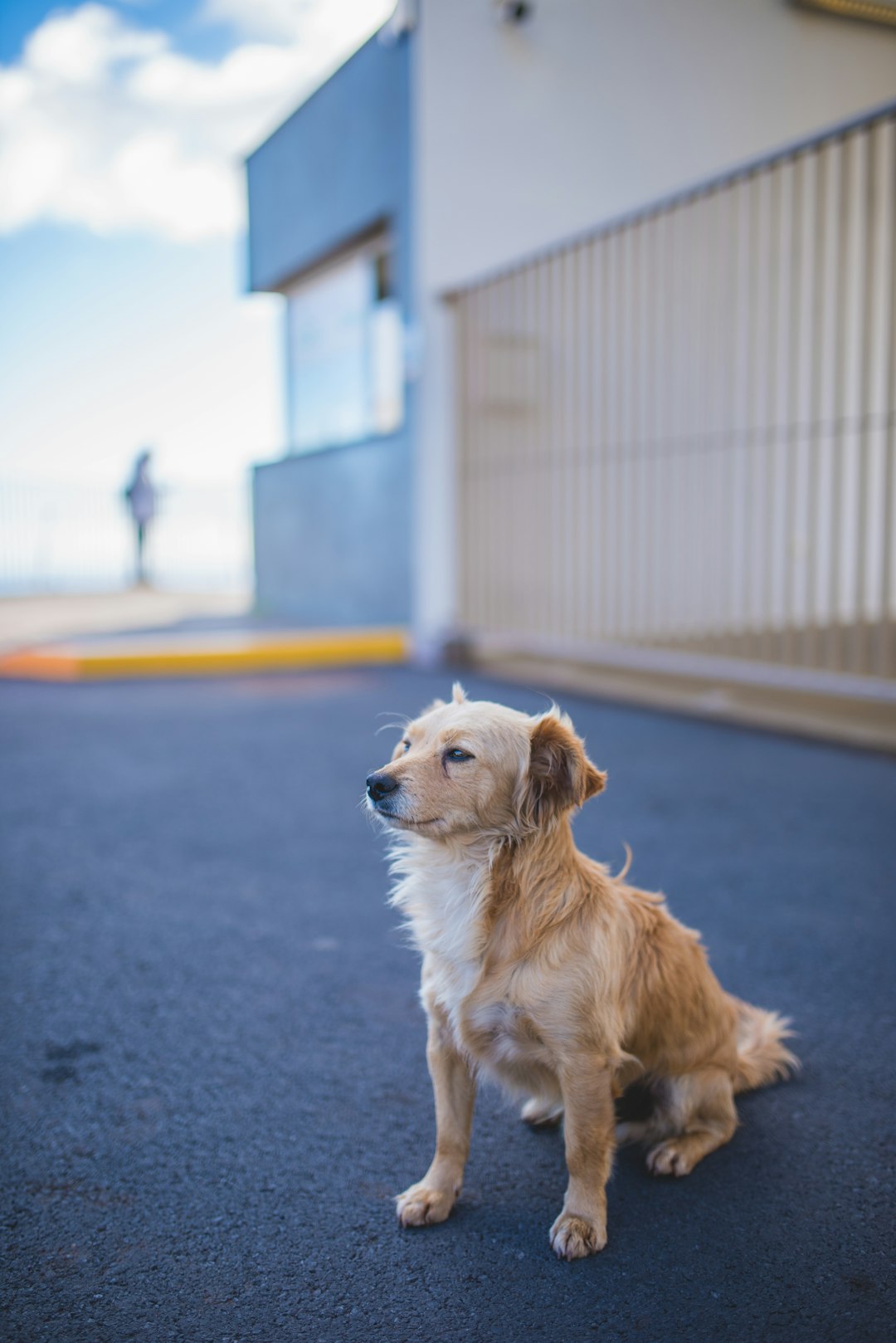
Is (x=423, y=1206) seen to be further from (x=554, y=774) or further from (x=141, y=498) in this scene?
(x=141, y=498)

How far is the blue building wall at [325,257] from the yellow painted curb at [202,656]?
967mm

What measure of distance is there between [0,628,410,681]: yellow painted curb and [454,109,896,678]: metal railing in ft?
3.27

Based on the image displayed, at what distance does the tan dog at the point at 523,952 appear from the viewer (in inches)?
67.2

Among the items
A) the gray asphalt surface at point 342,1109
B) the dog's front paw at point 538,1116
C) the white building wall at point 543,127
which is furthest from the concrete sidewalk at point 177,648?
the dog's front paw at point 538,1116

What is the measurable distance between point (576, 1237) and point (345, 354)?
10.9 metres

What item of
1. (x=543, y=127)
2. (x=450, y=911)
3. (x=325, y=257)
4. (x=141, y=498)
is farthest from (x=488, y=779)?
(x=141, y=498)

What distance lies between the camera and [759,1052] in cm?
218

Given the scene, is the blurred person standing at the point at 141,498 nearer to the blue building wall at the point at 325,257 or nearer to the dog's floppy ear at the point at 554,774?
the blue building wall at the point at 325,257

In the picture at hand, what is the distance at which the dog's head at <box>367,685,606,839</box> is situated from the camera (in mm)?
1726

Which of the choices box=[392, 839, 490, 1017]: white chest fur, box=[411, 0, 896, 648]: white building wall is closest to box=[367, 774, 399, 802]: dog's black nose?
box=[392, 839, 490, 1017]: white chest fur

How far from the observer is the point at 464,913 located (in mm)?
1782

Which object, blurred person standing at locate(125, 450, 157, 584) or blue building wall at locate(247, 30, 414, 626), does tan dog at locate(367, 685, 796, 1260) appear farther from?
blurred person standing at locate(125, 450, 157, 584)

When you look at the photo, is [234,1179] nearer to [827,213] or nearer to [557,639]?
[557,639]

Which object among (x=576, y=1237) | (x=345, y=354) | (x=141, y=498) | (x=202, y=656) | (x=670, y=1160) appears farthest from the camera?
(x=141, y=498)
